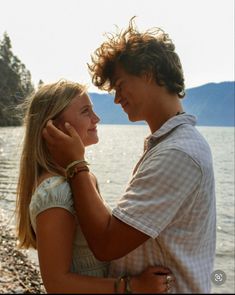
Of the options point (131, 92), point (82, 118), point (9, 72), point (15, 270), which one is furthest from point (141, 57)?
point (9, 72)

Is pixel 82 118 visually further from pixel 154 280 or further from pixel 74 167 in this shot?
pixel 154 280

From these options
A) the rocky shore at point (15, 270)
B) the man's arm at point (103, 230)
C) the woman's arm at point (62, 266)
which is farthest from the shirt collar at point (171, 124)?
the rocky shore at point (15, 270)

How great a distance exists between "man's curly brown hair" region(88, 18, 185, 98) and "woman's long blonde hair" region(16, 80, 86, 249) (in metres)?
0.25

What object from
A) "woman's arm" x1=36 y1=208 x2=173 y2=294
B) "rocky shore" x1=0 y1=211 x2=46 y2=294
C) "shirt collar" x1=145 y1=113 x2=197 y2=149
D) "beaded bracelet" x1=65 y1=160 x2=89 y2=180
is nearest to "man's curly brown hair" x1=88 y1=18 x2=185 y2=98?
"shirt collar" x1=145 y1=113 x2=197 y2=149

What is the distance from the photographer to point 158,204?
2.32m

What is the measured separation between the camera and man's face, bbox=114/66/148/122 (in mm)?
2912

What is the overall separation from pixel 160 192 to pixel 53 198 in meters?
0.60

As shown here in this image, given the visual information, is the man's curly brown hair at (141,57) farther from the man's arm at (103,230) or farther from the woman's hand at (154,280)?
the woman's hand at (154,280)

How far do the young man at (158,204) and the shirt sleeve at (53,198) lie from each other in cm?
9

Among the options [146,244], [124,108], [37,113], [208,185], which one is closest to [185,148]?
[208,185]

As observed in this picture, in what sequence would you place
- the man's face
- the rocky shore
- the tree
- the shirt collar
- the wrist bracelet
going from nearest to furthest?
the wrist bracelet → the shirt collar → the man's face → the rocky shore → the tree

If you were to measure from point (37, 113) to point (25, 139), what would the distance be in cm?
19

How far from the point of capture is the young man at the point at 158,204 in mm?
2318

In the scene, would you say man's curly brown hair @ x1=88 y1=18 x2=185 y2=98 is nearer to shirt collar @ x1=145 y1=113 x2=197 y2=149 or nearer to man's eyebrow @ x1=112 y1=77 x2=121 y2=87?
man's eyebrow @ x1=112 y1=77 x2=121 y2=87
